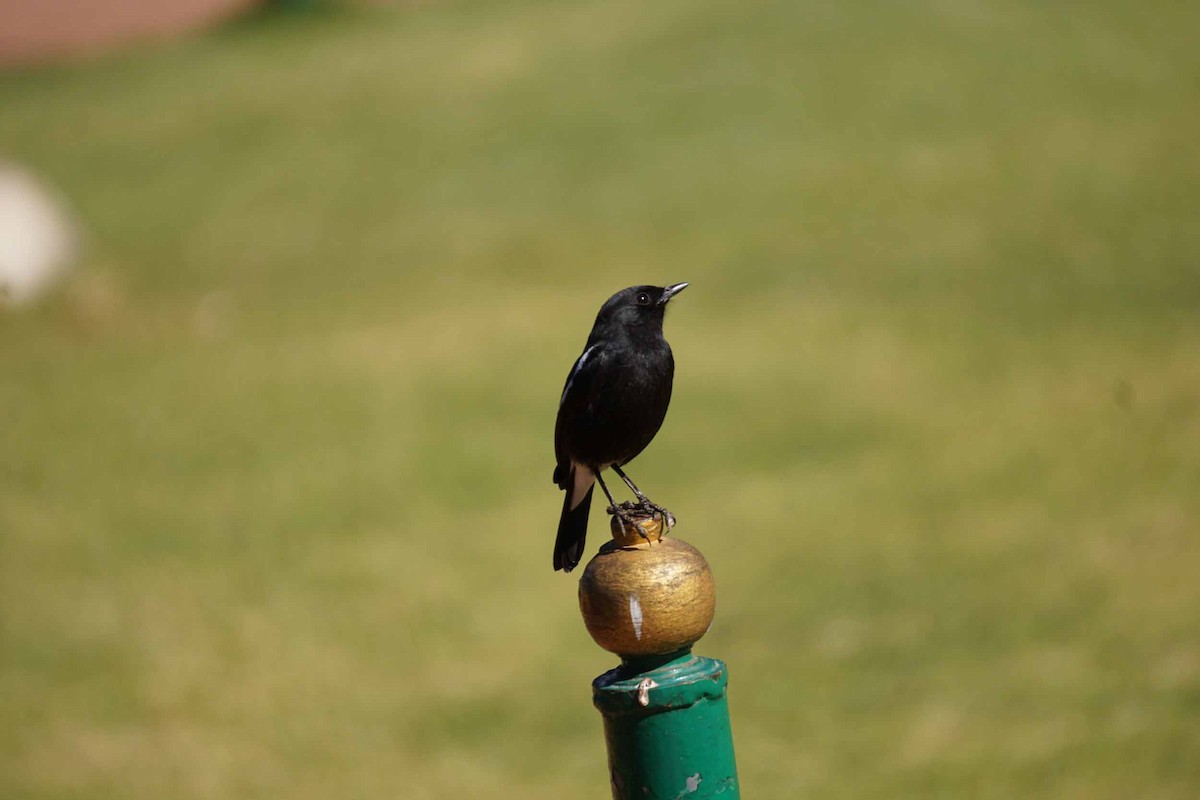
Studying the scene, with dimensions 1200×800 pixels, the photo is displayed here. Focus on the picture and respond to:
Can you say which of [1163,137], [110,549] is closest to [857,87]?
[1163,137]

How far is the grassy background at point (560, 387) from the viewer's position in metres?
8.66

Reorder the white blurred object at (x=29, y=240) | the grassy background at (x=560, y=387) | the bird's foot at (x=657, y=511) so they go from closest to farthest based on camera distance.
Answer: the bird's foot at (x=657, y=511), the grassy background at (x=560, y=387), the white blurred object at (x=29, y=240)

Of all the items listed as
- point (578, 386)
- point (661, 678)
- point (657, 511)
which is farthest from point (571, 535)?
point (661, 678)

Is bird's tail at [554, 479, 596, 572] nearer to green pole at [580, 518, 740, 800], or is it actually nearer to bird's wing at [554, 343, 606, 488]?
bird's wing at [554, 343, 606, 488]

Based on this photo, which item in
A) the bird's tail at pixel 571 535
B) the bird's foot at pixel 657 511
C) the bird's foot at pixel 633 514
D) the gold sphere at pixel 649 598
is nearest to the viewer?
the gold sphere at pixel 649 598

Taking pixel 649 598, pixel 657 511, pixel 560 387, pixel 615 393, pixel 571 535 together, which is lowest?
pixel 649 598

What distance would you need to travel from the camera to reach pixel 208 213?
17297 mm

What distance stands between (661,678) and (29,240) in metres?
14.6

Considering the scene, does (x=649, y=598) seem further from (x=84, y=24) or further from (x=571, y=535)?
(x=84, y=24)

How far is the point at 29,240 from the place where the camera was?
51.8ft

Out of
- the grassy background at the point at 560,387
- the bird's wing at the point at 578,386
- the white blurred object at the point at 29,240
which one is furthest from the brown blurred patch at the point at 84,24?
the bird's wing at the point at 578,386

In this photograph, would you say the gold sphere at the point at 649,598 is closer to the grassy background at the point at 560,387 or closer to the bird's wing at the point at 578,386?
the bird's wing at the point at 578,386

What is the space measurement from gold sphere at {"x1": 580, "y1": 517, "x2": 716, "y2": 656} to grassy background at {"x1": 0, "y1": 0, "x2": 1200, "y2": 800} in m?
5.12

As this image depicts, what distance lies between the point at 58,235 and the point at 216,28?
790 cm
